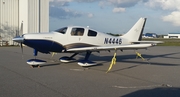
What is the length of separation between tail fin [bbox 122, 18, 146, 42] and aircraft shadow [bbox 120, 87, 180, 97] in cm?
865

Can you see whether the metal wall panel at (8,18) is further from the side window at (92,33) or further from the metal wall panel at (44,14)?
the side window at (92,33)

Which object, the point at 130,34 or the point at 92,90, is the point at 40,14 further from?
Result: the point at 92,90

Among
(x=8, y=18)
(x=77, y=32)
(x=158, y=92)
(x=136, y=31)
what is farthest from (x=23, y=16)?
(x=158, y=92)

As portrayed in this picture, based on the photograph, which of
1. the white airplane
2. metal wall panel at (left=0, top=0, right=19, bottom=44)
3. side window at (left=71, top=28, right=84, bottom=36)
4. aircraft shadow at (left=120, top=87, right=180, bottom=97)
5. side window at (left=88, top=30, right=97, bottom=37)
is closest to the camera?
aircraft shadow at (left=120, top=87, right=180, bottom=97)

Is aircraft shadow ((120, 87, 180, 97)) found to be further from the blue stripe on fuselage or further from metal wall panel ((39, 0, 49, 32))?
metal wall panel ((39, 0, 49, 32))

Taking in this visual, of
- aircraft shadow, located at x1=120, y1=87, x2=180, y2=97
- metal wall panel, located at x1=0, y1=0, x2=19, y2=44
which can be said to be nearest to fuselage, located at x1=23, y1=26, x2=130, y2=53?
aircraft shadow, located at x1=120, y1=87, x2=180, y2=97

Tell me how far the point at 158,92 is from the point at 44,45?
7.22 metres

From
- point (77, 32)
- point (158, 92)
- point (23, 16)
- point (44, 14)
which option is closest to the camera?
point (158, 92)

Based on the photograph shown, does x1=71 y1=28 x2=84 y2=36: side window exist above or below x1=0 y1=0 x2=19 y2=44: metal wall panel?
below

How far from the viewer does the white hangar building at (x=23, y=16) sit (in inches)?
1454

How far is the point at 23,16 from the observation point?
3794 cm

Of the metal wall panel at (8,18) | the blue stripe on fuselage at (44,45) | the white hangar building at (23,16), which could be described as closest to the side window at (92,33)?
the blue stripe on fuselage at (44,45)

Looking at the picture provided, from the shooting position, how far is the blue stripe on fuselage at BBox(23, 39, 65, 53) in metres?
12.7

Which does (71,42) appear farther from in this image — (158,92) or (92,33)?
(158,92)
